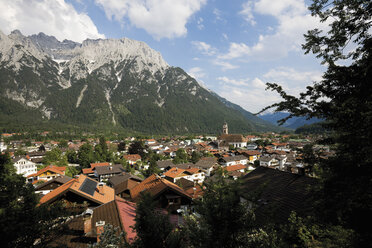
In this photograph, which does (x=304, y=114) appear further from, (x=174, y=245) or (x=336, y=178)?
(x=174, y=245)

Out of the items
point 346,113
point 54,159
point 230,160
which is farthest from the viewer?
point 230,160

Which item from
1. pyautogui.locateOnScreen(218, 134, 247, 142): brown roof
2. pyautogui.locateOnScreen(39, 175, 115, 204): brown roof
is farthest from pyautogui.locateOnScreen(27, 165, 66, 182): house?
pyautogui.locateOnScreen(218, 134, 247, 142): brown roof

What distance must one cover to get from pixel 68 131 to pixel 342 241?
573 feet

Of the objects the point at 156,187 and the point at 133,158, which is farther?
the point at 133,158

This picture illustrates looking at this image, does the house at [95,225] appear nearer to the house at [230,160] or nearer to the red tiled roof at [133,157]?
the house at [230,160]

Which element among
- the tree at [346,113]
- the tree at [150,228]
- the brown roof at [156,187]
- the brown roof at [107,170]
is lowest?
the brown roof at [107,170]

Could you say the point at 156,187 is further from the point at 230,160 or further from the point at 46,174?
the point at 230,160

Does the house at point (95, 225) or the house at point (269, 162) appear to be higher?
the house at point (95, 225)

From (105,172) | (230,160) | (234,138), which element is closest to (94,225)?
(105,172)

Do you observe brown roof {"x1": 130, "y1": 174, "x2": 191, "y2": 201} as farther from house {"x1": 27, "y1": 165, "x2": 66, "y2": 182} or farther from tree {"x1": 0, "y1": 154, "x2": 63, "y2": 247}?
house {"x1": 27, "y1": 165, "x2": 66, "y2": 182}

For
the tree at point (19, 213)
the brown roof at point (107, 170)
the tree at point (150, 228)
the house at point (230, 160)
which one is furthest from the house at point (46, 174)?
the tree at point (150, 228)

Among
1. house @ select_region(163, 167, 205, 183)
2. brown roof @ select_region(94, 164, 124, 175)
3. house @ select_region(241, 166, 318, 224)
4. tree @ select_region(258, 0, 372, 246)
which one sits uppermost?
tree @ select_region(258, 0, 372, 246)

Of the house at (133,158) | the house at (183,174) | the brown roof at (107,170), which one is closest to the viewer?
→ the house at (183,174)

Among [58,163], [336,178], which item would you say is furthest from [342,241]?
[58,163]
